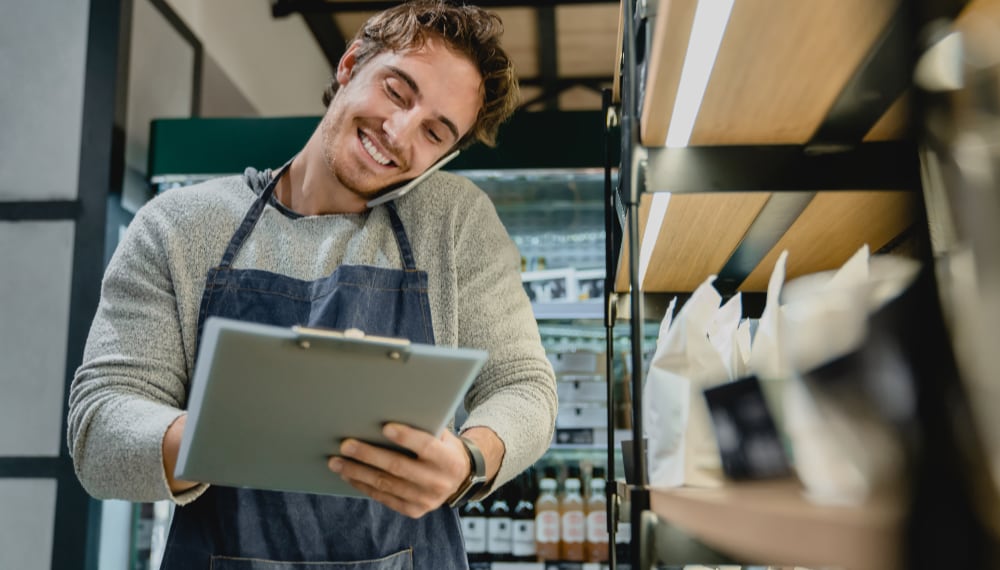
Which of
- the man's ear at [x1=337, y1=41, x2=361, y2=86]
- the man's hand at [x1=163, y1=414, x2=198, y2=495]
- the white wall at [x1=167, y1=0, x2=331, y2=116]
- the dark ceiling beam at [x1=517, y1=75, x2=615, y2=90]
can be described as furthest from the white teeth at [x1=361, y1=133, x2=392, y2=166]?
the dark ceiling beam at [x1=517, y1=75, x2=615, y2=90]

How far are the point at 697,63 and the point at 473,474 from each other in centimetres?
66

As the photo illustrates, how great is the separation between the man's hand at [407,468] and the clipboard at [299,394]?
0.6 inches

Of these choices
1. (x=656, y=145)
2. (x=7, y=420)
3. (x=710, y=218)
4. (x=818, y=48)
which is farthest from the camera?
(x=7, y=420)

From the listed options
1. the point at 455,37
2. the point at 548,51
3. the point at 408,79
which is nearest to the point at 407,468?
the point at 408,79

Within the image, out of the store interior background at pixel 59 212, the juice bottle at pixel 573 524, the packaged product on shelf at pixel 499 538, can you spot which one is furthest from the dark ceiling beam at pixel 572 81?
the packaged product on shelf at pixel 499 538

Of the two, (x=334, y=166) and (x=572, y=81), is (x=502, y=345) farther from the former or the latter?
(x=572, y=81)

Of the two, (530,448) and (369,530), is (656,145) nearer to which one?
(530,448)

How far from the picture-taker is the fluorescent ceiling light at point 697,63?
2.46ft

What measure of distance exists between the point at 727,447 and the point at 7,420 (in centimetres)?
266

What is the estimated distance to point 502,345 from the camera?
1.50 metres

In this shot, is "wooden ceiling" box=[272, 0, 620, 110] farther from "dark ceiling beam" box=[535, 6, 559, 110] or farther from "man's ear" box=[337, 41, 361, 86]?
"man's ear" box=[337, 41, 361, 86]

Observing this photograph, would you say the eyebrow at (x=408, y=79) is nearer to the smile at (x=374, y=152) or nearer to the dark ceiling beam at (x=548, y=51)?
the smile at (x=374, y=152)

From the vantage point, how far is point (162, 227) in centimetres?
149

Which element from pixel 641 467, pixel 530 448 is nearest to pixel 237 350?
pixel 641 467
